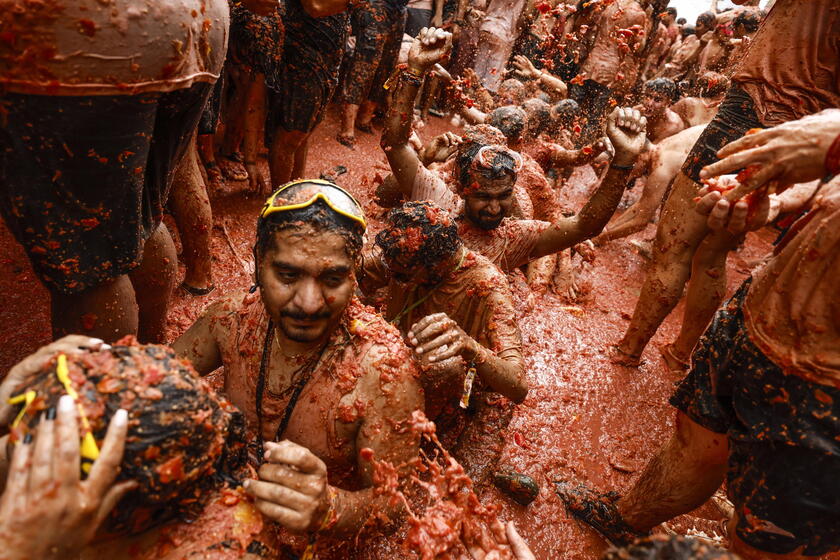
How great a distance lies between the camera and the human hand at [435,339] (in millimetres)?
1994

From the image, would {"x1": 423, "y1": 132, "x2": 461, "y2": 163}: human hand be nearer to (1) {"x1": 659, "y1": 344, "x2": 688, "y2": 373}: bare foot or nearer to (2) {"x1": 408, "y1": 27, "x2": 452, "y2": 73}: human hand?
(2) {"x1": 408, "y1": 27, "x2": 452, "y2": 73}: human hand

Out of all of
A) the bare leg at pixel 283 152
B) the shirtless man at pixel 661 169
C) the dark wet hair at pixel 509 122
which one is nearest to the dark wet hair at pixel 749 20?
the shirtless man at pixel 661 169

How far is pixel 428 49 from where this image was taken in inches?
122

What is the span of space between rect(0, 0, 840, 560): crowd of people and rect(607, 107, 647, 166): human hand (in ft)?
0.04

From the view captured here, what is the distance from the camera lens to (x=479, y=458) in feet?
8.84

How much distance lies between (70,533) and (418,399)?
3.84 feet

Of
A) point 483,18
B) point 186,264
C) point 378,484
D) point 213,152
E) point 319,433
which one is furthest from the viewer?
point 483,18

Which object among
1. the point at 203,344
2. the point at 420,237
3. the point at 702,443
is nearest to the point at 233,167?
the point at 420,237

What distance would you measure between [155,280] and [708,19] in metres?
12.5

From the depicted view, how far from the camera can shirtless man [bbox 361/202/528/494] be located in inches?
95.5

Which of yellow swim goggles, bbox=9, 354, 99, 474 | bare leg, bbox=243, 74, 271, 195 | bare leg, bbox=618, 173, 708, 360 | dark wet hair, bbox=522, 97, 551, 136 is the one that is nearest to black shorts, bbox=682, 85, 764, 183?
bare leg, bbox=618, 173, 708, 360

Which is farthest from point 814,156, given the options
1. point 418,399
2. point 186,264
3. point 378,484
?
point 186,264

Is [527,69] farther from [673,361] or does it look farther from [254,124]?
[673,361]

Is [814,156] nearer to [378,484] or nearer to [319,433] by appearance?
→ [378,484]
